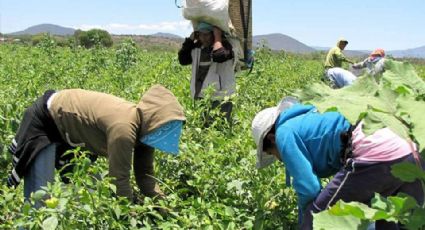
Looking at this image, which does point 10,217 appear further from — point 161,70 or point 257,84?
point 257,84

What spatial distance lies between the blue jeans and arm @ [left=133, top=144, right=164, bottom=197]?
41 centimetres

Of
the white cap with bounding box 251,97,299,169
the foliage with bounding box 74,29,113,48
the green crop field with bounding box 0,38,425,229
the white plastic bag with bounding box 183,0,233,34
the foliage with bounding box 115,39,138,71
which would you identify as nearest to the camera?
the green crop field with bounding box 0,38,425,229

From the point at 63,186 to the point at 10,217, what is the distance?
72 cm

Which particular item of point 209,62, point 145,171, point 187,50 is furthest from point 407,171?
point 187,50

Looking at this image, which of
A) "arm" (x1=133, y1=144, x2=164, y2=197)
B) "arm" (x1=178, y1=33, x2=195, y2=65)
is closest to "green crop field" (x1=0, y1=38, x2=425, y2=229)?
"arm" (x1=133, y1=144, x2=164, y2=197)

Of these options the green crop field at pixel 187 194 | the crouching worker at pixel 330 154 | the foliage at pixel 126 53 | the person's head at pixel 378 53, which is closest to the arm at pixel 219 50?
the green crop field at pixel 187 194

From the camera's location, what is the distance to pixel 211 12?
4500 millimetres

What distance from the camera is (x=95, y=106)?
106 inches

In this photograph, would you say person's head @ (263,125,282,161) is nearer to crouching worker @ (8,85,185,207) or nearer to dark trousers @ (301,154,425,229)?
dark trousers @ (301,154,425,229)

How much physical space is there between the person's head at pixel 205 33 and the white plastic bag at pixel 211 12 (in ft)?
0.14

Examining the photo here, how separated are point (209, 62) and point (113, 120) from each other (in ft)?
7.66

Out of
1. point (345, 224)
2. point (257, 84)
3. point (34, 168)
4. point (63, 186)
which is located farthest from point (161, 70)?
point (345, 224)

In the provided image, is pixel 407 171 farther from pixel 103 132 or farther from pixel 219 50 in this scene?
pixel 219 50

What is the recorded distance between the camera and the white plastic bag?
450 centimetres
